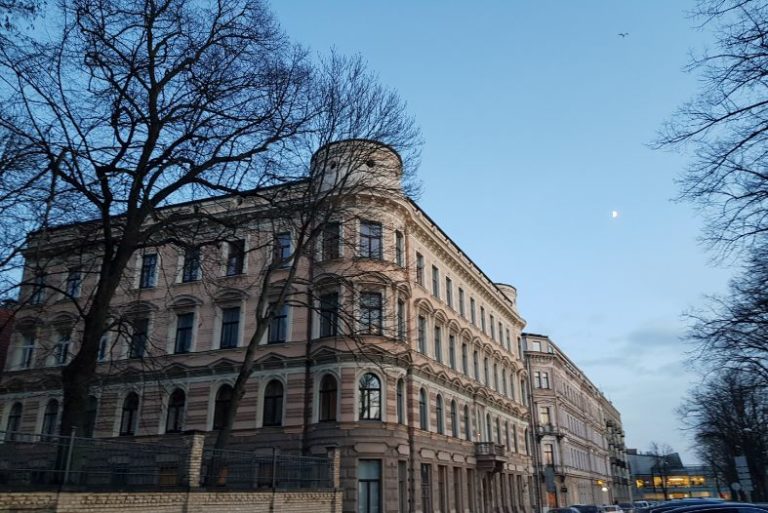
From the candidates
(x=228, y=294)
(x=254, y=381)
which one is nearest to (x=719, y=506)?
(x=254, y=381)

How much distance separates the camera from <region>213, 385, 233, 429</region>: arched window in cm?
2985

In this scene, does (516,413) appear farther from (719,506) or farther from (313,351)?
(719,506)

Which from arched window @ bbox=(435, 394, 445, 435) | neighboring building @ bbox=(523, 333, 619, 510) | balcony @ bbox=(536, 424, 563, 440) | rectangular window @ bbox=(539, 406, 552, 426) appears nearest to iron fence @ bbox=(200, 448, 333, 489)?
arched window @ bbox=(435, 394, 445, 435)

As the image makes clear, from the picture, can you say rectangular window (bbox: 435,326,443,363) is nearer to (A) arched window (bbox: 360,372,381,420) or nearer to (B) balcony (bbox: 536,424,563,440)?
(A) arched window (bbox: 360,372,381,420)

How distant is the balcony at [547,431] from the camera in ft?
205

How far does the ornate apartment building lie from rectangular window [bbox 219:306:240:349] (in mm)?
70

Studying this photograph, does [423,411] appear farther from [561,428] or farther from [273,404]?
[561,428]

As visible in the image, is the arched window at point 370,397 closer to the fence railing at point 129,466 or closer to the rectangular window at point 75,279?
the fence railing at point 129,466

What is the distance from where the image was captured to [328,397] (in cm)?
2834

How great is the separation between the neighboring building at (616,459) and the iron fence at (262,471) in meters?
87.0

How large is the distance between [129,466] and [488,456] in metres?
26.7

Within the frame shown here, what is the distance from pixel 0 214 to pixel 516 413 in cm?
4120

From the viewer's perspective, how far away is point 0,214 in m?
15.6

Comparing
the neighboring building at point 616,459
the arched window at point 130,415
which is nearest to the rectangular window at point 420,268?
the arched window at point 130,415
